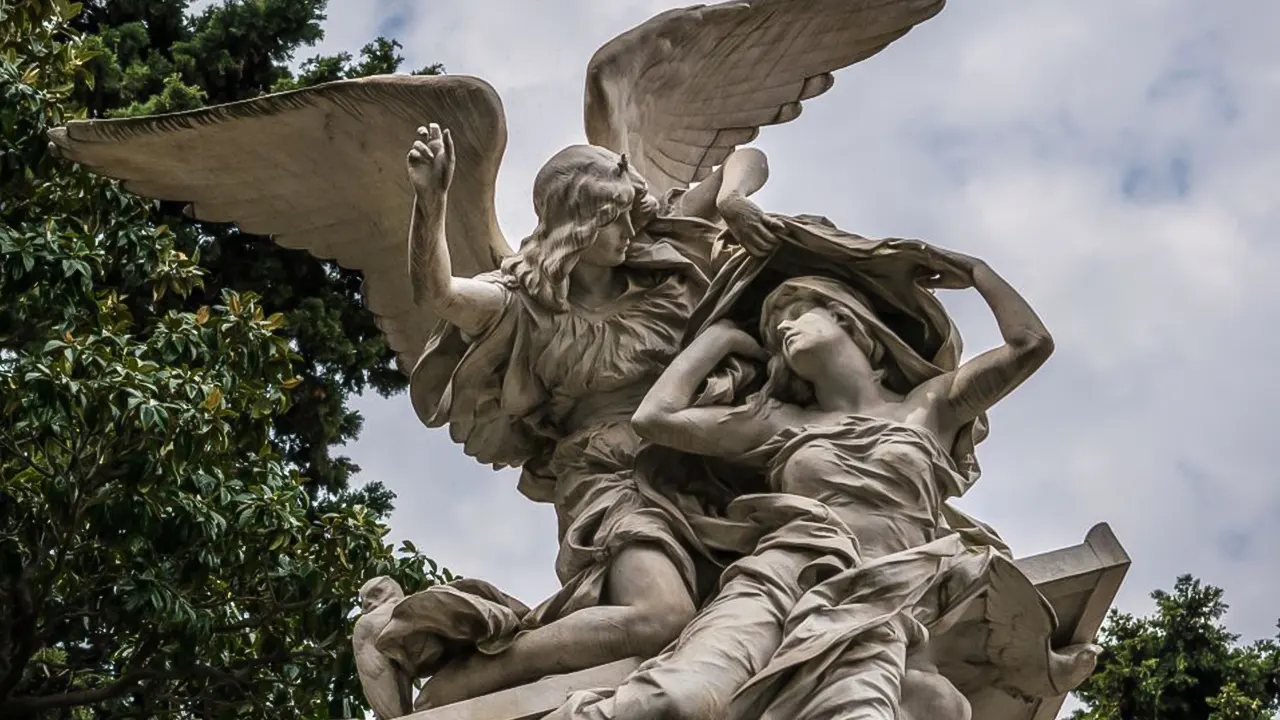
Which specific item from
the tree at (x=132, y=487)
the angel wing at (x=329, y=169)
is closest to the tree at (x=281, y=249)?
the tree at (x=132, y=487)

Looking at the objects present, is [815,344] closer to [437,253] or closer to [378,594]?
[437,253]

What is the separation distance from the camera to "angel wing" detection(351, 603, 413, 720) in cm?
552

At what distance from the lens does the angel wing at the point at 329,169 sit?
6.80 meters

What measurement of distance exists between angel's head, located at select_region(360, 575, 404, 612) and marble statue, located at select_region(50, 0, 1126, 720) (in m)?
0.01

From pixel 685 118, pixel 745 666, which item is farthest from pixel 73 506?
pixel 745 666

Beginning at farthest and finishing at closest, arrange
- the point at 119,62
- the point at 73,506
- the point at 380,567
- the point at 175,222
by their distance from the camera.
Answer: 1. the point at 119,62
2. the point at 175,222
3. the point at 380,567
4. the point at 73,506

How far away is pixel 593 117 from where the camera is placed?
679 centimetres

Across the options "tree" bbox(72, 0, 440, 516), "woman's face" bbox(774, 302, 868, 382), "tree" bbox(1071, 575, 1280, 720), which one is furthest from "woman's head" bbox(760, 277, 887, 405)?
"tree" bbox(1071, 575, 1280, 720)

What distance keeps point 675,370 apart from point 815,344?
1.33ft

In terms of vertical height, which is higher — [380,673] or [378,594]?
[378,594]

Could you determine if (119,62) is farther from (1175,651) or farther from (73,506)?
Result: (1175,651)

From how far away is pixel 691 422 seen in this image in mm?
5781

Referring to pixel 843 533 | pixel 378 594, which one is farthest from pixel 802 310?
pixel 378 594

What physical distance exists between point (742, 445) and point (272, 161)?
7.65 ft
